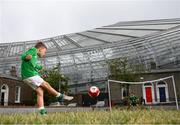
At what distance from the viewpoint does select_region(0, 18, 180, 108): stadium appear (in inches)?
1420

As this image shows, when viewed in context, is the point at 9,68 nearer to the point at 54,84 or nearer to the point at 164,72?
the point at 54,84

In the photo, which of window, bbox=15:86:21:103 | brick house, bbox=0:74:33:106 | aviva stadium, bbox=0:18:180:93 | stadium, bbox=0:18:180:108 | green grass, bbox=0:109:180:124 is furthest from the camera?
aviva stadium, bbox=0:18:180:93

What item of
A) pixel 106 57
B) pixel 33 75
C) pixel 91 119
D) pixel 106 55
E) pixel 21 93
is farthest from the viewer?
pixel 106 55

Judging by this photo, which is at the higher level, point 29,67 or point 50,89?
point 29,67

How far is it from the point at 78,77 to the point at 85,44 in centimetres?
679

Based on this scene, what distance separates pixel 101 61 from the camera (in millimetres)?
40844

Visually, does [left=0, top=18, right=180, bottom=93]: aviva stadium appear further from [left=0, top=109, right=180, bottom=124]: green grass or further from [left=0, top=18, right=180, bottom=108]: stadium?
[left=0, top=109, right=180, bottom=124]: green grass

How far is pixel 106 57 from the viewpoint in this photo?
134 ft

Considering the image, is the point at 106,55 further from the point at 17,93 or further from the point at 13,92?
the point at 13,92

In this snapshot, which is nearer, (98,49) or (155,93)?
(155,93)

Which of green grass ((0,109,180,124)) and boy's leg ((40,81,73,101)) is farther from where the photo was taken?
boy's leg ((40,81,73,101))

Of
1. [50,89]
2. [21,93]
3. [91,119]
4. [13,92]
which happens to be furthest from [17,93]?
[91,119]

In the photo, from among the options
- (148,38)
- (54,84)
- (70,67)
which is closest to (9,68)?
(70,67)

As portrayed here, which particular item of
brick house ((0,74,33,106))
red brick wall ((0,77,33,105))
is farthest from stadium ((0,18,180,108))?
red brick wall ((0,77,33,105))
